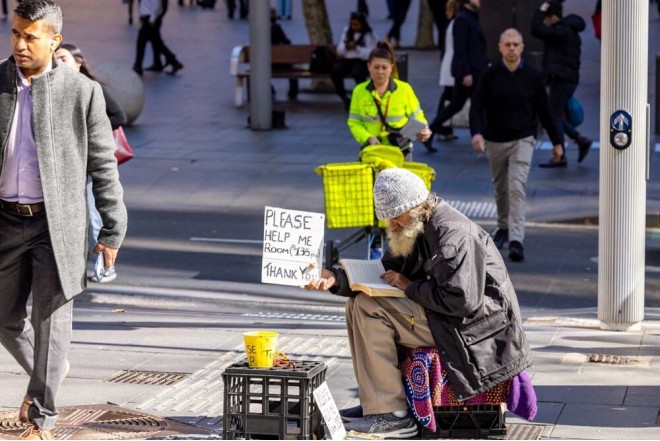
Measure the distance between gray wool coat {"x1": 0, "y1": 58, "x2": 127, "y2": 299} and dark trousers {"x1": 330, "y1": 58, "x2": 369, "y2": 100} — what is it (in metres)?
14.4

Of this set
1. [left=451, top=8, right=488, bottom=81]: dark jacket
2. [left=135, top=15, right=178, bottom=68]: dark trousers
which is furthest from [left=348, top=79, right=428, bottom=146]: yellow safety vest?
[left=135, top=15, right=178, bottom=68]: dark trousers

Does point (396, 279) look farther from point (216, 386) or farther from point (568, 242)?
point (568, 242)

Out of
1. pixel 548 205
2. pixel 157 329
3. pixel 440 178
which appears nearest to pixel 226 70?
pixel 440 178

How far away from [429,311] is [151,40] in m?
18.8

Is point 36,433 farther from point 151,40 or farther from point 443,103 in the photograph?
point 151,40

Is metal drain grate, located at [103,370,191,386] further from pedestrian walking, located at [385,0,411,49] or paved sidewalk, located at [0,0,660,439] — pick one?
pedestrian walking, located at [385,0,411,49]

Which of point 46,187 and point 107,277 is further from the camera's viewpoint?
point 107,277

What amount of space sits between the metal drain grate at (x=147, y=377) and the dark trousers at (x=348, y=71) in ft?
42.8

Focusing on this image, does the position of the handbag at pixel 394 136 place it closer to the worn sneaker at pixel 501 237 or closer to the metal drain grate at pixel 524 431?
the worn sneaker at pixel 501 237

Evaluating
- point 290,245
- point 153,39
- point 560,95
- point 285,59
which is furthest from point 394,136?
point 153,39

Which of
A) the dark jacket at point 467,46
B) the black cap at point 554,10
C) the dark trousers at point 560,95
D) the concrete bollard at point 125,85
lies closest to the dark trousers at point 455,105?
the dark jacket at point 467,46

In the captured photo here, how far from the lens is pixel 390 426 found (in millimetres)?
6430

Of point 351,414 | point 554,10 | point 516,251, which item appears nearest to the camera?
point 351,414

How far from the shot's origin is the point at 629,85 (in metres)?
8.73
